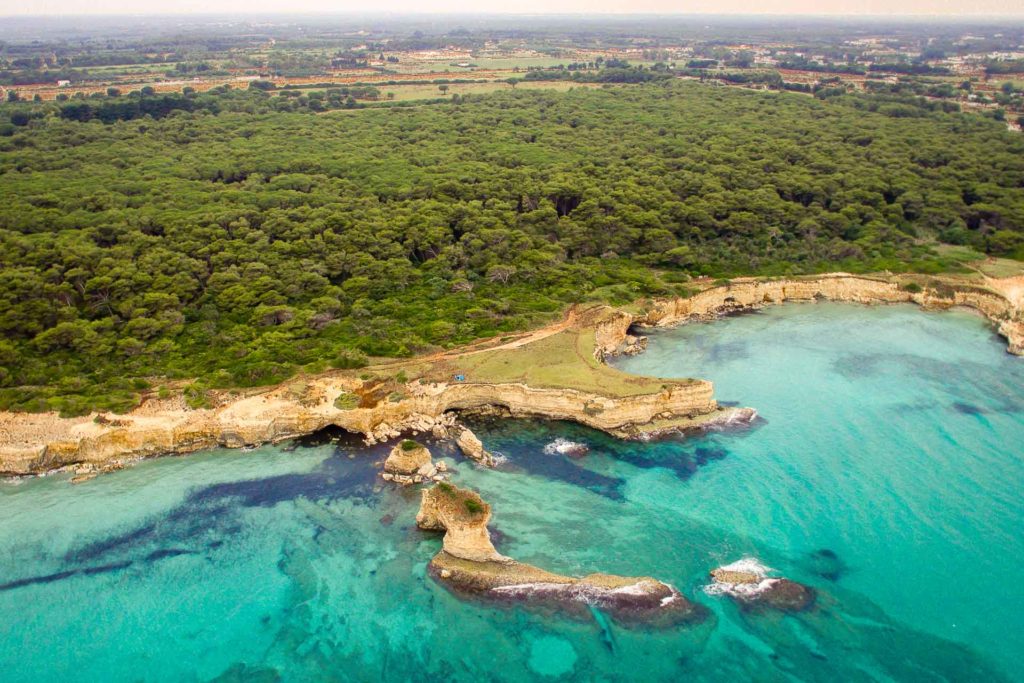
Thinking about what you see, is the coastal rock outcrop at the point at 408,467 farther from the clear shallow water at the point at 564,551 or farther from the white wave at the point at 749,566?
the white wave at the point at 749,566

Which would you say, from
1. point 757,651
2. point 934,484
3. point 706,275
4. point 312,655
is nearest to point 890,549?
point 934,484

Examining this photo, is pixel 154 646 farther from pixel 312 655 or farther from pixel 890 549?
pixel 890 549

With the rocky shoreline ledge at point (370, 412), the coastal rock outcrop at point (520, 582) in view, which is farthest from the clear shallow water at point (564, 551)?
the rocky shoreline ledge at point (370, 412)

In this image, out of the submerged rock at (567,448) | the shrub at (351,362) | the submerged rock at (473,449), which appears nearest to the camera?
the submerged rock at (473,449)

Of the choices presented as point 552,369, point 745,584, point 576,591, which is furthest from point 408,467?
point 745,584

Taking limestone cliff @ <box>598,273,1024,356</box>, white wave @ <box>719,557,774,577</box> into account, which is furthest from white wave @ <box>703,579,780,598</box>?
limestone cliff @ <box>598,273,1024,356</box>

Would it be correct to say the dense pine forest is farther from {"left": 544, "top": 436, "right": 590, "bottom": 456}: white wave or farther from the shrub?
{"left": 544, "top": 436, "right": 590, "bottom": 456}: white wave
